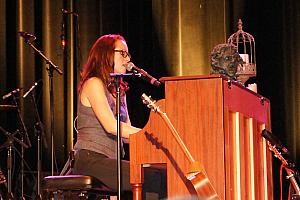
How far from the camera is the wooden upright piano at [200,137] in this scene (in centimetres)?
317

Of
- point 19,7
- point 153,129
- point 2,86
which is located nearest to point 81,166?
point 153,129

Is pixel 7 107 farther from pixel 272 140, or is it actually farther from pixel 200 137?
pixel 200 137

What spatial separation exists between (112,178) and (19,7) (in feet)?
10.2

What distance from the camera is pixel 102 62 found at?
13.5ft

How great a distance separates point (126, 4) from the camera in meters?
6.80

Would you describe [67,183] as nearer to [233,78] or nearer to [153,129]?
[153,129]

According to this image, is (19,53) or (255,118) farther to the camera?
(19,53)

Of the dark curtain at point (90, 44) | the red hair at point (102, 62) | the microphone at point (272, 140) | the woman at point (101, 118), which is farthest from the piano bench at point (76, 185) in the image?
the dark curtain at point (90, 44)

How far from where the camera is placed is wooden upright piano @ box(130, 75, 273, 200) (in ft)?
10.4

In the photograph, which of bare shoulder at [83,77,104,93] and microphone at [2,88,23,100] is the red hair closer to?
bare shoulder at [83,77,104,93]

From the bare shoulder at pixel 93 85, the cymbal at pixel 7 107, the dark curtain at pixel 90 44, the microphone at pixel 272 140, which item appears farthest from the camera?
the dark curtain at pixel 90 44

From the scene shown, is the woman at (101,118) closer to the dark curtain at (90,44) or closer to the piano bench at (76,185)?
the piano bench at (76,185)

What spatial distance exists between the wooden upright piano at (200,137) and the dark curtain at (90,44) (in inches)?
103

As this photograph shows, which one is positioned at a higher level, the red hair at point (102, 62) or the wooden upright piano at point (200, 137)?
the red hair at point (102, 62)
